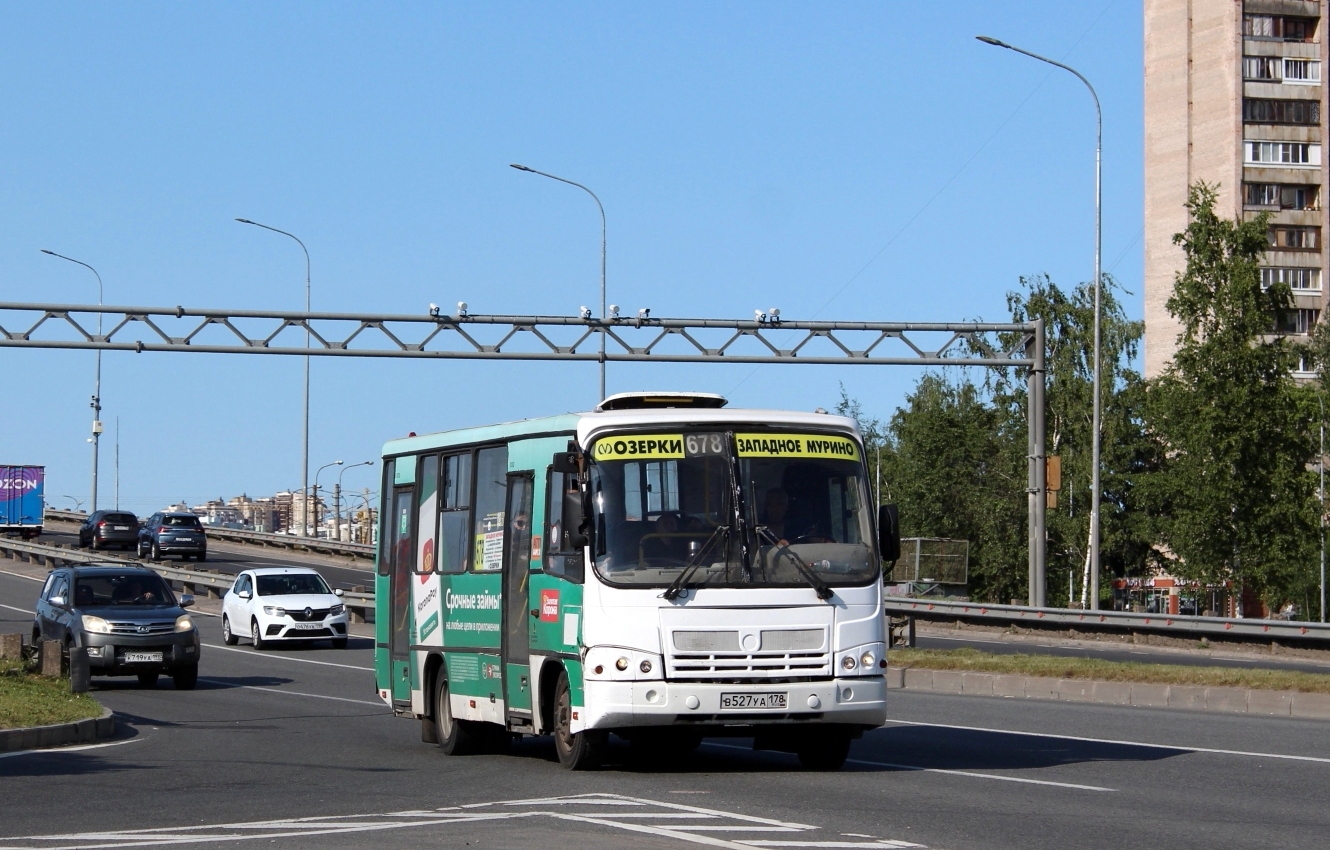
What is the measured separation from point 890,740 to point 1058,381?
6354 cm

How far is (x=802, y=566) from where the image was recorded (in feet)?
44.4

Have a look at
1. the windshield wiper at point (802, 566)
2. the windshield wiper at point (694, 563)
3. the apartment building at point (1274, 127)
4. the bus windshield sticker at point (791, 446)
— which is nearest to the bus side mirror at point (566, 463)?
the windshield wiper at point (694, 563)

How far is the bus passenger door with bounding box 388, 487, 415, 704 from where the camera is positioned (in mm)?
17516

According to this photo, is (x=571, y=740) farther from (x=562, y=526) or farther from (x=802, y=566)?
(x=802, y=566)

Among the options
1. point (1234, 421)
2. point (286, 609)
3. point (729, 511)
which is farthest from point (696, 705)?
point (1234, 421)

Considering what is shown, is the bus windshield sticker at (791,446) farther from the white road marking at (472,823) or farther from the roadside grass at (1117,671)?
the roadside grass at (1117,671)

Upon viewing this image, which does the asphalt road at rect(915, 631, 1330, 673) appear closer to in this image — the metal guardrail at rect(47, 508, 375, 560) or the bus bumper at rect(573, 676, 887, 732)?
the bus bumper at rect(573, 676, 887, 732)

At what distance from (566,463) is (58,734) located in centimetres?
656

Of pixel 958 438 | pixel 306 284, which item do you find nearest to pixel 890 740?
pixel 306 284

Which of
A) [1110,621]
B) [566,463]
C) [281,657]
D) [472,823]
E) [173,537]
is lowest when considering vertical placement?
[281,657]

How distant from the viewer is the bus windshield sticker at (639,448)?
1373 cm

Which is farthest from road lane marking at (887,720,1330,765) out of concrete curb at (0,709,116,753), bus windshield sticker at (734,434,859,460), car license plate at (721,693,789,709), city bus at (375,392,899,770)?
concrete curb at (0,709,116,753)

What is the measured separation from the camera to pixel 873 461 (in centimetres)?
10194

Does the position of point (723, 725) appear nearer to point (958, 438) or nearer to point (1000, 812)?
point (1000, 812)
